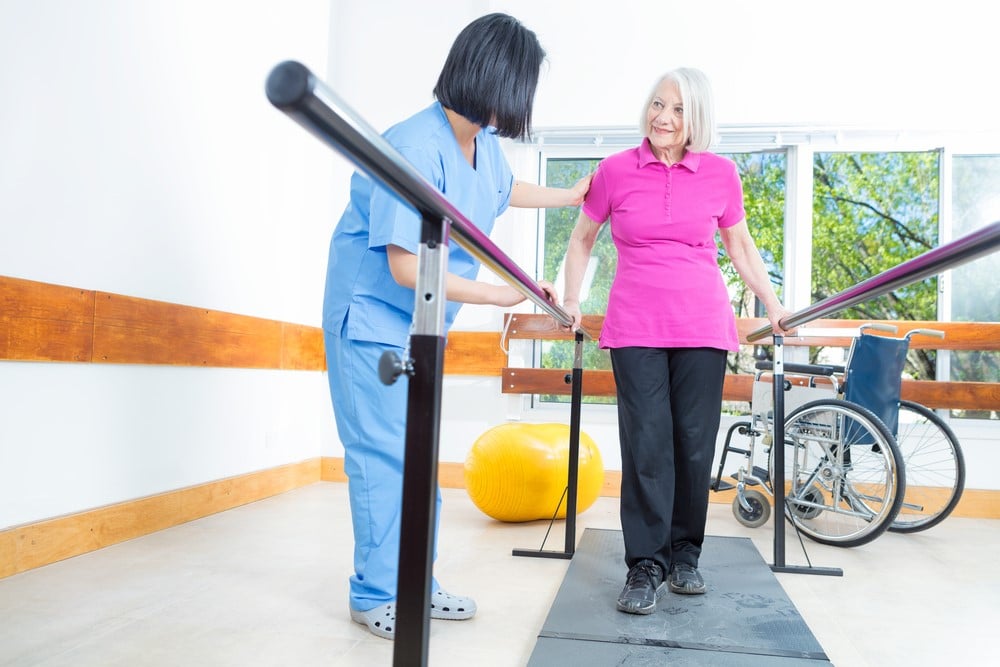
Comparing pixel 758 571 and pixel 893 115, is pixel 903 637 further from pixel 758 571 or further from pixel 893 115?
pixel 893 115

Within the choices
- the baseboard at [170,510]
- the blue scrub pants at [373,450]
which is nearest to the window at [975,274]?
the baseboard at [170,510]

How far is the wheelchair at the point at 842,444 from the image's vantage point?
9.36 ft

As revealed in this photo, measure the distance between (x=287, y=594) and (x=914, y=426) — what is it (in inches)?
114

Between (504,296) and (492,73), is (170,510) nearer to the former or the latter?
(504,296)

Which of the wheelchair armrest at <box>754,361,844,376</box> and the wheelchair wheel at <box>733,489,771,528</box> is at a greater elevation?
the wheelchair armrest at <box>754,361,844,376</box>

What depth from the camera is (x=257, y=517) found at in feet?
10.0

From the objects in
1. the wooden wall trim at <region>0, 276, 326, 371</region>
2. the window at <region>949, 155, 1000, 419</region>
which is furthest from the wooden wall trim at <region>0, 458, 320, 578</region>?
the window at <region>949, 155, 1000, 419</region>

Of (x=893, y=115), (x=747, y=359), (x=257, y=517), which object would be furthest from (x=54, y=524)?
(x=893, y=115)

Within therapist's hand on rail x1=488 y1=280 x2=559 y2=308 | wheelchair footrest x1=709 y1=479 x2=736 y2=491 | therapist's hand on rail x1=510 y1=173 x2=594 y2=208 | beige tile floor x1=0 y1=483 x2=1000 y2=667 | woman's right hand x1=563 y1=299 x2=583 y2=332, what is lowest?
beige tile floor x1=0 y1=483 x2=1000 y2=667

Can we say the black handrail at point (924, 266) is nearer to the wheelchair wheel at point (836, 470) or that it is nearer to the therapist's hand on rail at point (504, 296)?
the therapist's hand on rail at point (504, 296)

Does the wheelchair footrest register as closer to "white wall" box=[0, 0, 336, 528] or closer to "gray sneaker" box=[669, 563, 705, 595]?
"gray sneaker" box=[669, 563, 705, 595]

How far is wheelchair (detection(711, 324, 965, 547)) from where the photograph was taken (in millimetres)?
2854

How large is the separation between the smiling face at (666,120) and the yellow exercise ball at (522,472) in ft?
4.46

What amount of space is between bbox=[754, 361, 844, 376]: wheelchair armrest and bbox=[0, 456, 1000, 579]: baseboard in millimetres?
794
